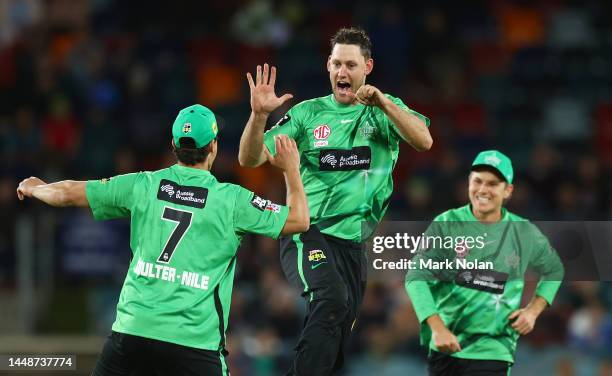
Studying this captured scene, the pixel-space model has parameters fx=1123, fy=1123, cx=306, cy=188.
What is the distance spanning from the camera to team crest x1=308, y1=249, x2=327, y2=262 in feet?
23.8

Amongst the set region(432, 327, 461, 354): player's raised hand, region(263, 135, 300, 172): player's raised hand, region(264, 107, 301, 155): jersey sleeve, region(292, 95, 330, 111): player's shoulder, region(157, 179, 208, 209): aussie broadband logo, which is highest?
region(292, 95, 330, 111): player's shoulder

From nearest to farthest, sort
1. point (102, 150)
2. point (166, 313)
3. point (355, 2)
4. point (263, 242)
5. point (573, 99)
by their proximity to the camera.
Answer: point (166, 313) < point (263, 242) < point (102, 150) < point (573, 99) < point (355, 2)

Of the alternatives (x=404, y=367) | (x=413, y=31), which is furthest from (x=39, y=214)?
(x=413, y=31)

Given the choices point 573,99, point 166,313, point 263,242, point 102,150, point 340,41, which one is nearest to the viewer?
point 166,313

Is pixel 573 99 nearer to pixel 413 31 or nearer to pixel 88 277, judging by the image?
pixel 413 31

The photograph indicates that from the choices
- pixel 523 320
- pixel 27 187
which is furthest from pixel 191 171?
pixel 523 320

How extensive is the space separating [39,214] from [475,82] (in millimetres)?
6641

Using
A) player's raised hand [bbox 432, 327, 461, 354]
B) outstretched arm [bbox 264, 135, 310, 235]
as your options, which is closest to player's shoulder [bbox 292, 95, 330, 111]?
outstretched arm [bbox 264, 135, 310, 235]

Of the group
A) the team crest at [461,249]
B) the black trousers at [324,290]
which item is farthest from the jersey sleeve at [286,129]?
the team crest at [461,249]

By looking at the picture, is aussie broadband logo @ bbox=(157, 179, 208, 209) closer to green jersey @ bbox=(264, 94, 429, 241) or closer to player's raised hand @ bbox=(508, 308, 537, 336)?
green jersey @ bbox=(264, 94, 429, 241)

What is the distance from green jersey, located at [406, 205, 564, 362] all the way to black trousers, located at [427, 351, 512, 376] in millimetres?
39

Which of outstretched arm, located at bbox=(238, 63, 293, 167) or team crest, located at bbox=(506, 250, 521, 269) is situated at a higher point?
outstretched arm, located at bbox=(238, 63, 293, 167)

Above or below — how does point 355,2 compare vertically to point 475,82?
above

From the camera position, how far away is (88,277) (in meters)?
13.5
